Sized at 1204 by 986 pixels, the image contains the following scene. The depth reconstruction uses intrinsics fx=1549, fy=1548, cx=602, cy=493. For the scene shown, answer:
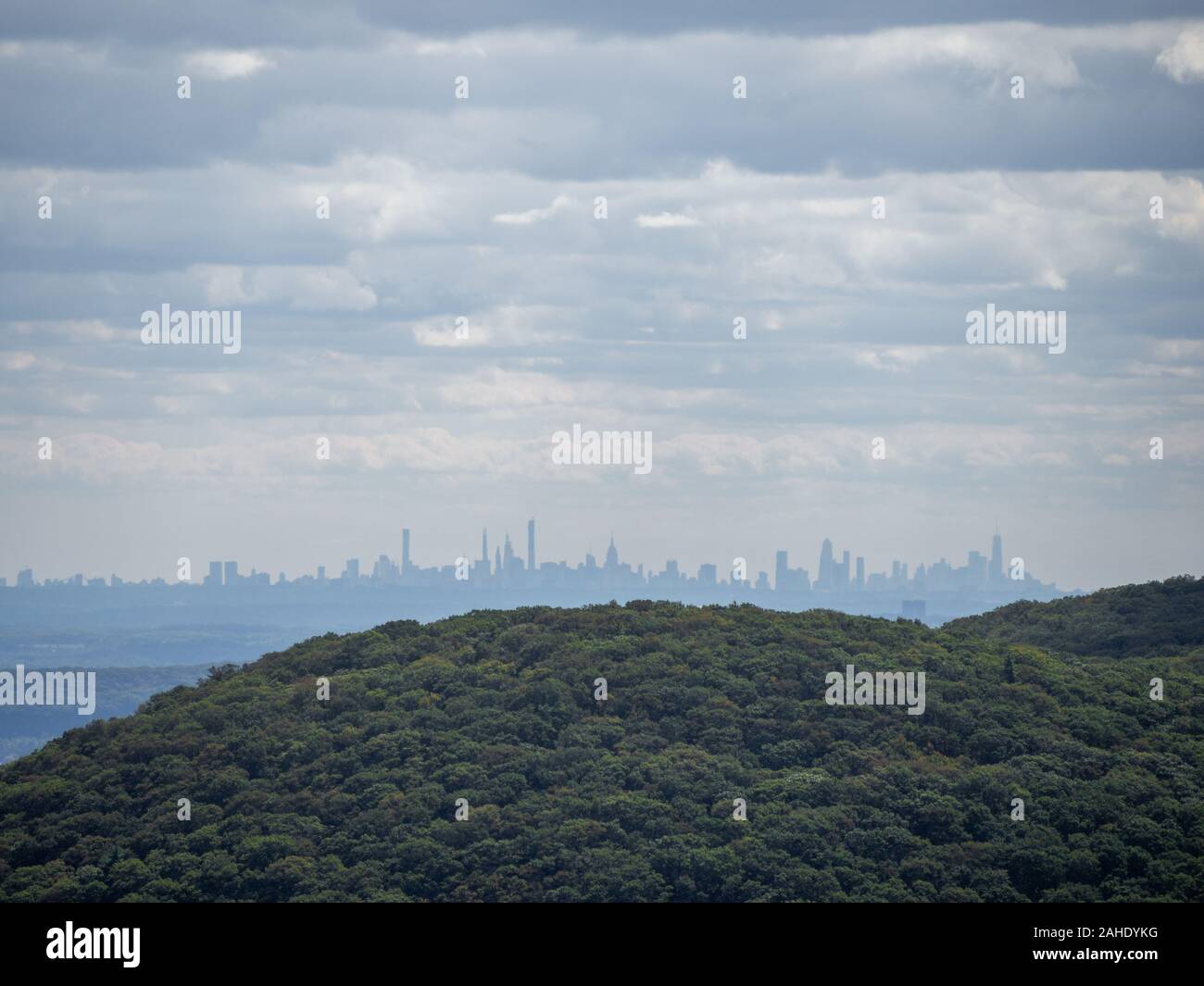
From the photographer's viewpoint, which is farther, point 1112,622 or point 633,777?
point 1112,622

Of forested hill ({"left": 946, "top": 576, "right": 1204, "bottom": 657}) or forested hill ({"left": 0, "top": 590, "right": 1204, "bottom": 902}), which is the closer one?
forested hill ({"left": 0, "top": 590, "right": 1204, "bottom": 902})

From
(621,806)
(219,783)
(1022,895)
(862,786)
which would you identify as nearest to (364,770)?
(219,783)

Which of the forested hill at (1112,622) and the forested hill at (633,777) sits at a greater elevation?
the forested hill at (1112,622)

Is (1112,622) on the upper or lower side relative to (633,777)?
upper

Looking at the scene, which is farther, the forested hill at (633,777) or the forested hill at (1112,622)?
the forested hill at (1112,622)

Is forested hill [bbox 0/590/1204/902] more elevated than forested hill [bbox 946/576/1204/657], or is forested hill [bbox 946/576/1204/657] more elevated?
forested hill [bbox 946/576/1204/657]
